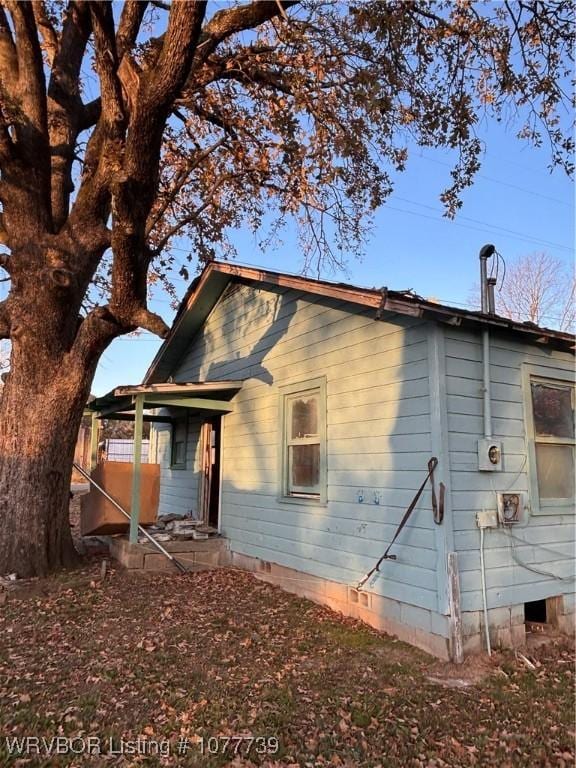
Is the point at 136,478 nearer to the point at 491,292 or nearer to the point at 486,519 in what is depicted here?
the point at 486,519

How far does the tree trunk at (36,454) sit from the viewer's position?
7207 millimetres

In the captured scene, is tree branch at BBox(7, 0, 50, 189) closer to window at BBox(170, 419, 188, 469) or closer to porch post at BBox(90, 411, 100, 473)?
porch post at BBox(90, 411, 100, 473)

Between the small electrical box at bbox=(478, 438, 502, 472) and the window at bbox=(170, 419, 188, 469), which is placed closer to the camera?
the small electrical box at bbox=(478, 438, 502, 472)

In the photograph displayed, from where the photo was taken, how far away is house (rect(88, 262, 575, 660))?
17.1 feet

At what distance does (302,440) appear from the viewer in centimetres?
745

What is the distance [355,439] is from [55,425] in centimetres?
417

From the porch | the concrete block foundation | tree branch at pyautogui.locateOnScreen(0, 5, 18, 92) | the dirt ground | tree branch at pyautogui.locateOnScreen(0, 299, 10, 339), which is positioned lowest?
the dirt ground

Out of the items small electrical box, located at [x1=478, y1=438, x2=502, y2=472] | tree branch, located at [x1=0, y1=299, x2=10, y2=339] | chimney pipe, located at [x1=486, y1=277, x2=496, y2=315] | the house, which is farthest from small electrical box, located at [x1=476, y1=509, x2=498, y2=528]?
tree branch, located at [x1=0, y1=299, x2=10, y2=339]

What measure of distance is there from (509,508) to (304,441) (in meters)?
2.83

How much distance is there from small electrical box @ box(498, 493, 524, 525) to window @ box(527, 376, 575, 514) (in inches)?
12.0

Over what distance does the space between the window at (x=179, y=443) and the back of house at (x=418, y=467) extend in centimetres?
385

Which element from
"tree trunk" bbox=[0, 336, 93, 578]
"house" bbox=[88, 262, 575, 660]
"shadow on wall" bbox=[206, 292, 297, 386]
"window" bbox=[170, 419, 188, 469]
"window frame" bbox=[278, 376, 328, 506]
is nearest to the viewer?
"house" bbox=[88, 262, 575, 660]

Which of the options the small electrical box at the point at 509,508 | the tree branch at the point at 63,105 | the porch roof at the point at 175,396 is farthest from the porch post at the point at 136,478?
the small electrical box at the point at 509,508

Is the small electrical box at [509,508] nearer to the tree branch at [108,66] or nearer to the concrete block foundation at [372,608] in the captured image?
the concrete block foundation at [372,608]
